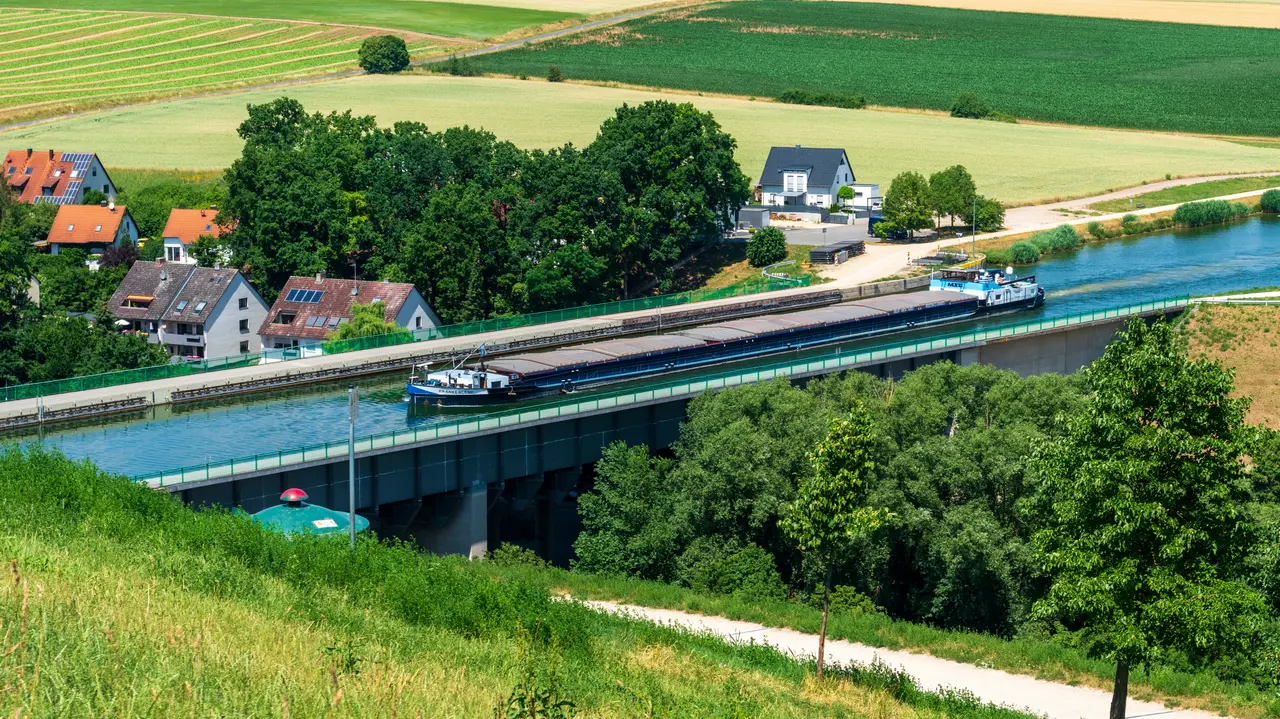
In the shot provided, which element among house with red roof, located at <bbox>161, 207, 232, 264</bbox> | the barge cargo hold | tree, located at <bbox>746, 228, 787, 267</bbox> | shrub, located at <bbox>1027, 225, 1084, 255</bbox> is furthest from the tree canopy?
shrub, located at <bbox>1027, 225, 1084, 255</bbox>

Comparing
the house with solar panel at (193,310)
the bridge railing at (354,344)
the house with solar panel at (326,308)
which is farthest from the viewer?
the house with solar panel at (193,310)

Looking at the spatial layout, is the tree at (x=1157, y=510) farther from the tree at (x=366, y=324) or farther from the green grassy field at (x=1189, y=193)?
the green grassy field at (x=1189, y=193)

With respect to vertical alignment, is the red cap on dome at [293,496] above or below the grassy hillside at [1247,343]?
above

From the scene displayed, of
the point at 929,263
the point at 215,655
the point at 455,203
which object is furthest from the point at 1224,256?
the point at 215,655

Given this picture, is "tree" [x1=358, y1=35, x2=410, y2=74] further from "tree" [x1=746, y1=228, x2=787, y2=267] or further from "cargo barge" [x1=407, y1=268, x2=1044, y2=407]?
"cargo barge" [x1=407, y1=268, x2=1044, y2=407]

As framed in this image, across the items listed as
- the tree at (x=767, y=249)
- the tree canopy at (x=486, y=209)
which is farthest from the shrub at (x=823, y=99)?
the tree at (x=767, y=249)

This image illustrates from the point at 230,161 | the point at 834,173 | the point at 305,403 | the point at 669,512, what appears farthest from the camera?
the point at 230,161

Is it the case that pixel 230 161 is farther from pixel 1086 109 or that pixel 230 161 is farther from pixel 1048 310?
pixel 1086 109
